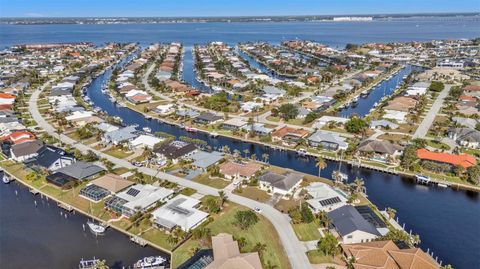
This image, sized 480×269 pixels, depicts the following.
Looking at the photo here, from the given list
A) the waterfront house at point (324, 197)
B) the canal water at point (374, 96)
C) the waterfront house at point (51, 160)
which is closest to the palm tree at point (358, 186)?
the waterfront house at point (324, 197)

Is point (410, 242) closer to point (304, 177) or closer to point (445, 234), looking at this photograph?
point (445, 234)

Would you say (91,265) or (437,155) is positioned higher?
(437,155)

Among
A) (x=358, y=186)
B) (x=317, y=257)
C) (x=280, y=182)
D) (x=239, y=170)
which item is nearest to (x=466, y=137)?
(x=358, y=186)

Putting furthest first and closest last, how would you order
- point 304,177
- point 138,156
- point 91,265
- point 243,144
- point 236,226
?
1. point 243,144
2. point 138,156
3. point 304,177
4. point 236,226
5. point 91,265

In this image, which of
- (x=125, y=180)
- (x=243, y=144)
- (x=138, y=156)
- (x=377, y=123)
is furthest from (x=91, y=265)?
(x=377, y=123)

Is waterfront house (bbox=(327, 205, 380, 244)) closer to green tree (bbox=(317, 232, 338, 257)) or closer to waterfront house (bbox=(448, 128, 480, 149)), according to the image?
green tree (bbox=(317, 232, 338, 257))

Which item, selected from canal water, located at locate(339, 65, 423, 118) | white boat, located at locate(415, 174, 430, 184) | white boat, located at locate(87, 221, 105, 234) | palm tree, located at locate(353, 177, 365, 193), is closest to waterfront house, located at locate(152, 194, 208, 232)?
white boat, located at locate(87, 221, 105, 234)

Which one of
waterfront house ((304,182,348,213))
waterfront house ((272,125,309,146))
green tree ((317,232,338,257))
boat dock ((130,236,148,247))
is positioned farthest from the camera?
waterfront house ((272,125,309,146))
